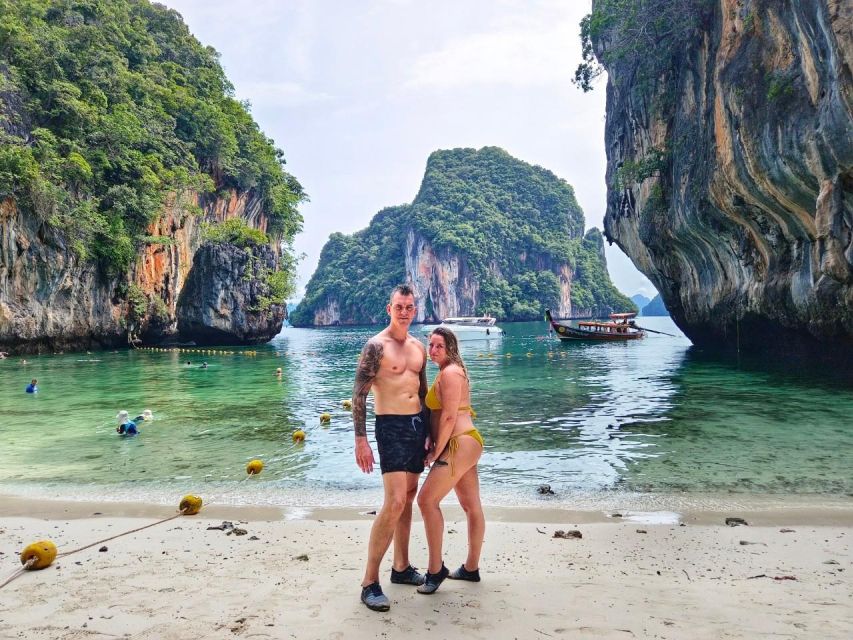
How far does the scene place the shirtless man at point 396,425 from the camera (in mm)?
3461

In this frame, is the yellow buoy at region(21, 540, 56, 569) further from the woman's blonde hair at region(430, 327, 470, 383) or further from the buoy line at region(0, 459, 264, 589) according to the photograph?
the woman's blonde hair at region(430, 327, 470, 383)

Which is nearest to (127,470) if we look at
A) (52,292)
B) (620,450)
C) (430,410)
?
(430,410)

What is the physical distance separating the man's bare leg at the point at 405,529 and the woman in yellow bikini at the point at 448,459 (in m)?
→ 0.07

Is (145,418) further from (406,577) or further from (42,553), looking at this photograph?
(406,577)

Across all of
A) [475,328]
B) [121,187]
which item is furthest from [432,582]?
[475,328]

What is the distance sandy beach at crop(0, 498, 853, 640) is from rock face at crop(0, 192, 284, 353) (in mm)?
26267

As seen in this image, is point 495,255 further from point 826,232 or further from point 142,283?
point 826,232

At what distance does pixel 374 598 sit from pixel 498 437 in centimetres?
631

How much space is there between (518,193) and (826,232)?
4590 inches

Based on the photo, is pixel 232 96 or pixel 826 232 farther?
pixel 232 96

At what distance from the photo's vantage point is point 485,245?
114m

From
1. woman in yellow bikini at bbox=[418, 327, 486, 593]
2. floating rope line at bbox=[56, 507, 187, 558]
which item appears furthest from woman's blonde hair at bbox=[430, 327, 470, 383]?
floating rope line at bbox=[56, 507, 187, 558]

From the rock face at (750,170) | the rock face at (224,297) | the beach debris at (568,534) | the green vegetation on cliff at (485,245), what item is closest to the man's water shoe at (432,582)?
the beach debris at (568,534)

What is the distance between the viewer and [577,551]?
4.36m
